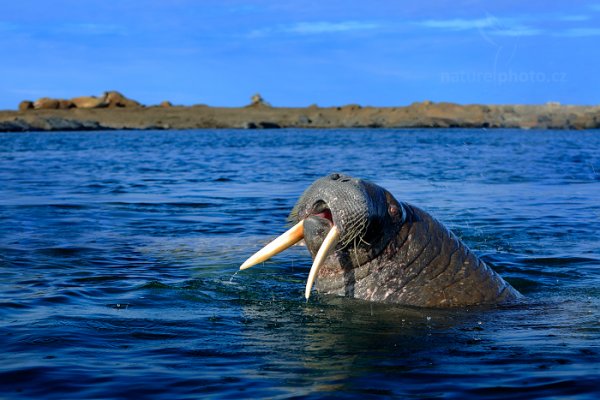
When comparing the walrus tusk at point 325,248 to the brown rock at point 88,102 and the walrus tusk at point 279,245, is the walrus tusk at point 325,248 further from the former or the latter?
the brown rock at point 88,102

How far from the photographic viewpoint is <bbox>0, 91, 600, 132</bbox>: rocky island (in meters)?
95.8

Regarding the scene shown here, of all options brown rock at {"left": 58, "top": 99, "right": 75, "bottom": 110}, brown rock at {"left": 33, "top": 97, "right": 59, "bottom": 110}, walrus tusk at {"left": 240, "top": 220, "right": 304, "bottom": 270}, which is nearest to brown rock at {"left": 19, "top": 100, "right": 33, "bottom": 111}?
brown rock at {"left": 33, "top": 97, "right": 59, "bottom": 110}

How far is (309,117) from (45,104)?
31.2 meters

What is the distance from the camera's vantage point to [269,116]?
354 feet

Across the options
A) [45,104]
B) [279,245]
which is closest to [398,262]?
[279,245]

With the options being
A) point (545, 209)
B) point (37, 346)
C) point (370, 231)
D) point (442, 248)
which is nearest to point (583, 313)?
point (442, 248)

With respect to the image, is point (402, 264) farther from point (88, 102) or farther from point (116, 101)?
point (116, 101)

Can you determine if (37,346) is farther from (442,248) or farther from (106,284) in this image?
(442,248)

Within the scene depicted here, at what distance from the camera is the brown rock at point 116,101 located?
359 ft

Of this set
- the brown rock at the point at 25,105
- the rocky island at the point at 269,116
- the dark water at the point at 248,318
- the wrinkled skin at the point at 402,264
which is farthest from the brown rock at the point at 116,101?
the wrinkled skin at the point at 402,264

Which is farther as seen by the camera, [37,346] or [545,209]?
[545,209]

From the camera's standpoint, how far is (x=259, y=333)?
20.0 ft

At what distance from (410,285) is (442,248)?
15.4 inches

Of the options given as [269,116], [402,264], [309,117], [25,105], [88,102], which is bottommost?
[402,264]
